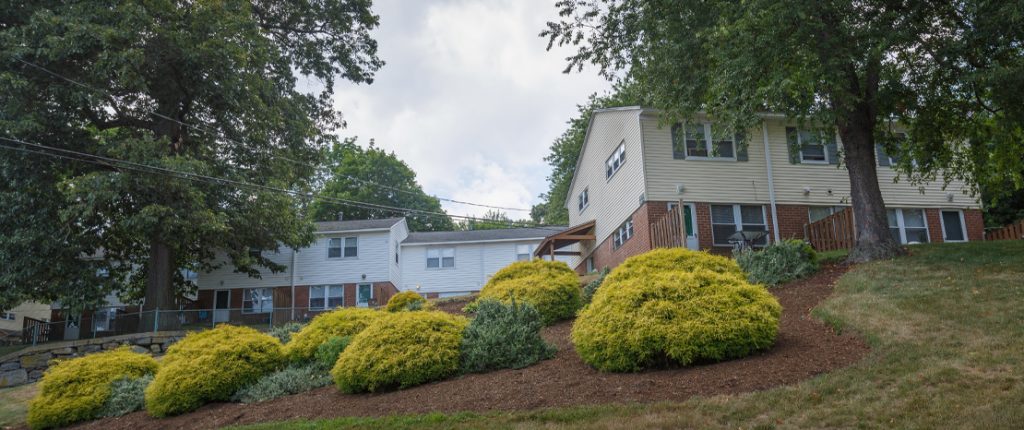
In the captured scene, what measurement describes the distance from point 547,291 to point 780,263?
466 centimetres

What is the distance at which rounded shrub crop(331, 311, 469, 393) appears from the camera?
9383 mm

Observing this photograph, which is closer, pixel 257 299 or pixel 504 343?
pixel 504 343

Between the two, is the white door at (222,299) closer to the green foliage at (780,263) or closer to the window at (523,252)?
the window at (523,252)

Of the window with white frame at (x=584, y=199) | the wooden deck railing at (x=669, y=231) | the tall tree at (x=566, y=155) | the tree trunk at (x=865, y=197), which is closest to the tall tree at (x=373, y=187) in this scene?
the tall tree at (x=566, y=155)

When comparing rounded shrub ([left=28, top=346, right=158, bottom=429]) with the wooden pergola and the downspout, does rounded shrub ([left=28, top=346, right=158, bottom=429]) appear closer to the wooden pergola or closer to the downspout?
the wooden pergola

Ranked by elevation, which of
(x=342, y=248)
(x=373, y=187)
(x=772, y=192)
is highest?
(x=373, y=187)

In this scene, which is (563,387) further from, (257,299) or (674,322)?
(257,299)

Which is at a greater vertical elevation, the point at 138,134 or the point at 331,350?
the point at 138,134

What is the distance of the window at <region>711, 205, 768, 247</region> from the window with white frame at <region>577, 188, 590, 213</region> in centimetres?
742

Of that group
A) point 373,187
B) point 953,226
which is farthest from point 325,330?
point 373,187

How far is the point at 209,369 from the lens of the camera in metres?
10.7

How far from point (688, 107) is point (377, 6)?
15805mm

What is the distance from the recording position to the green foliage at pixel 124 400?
11.4 m

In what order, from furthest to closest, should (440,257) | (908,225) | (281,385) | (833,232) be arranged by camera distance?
1. (440,257)
2. (908,225)
3. (833,232)
4. (281,385)
